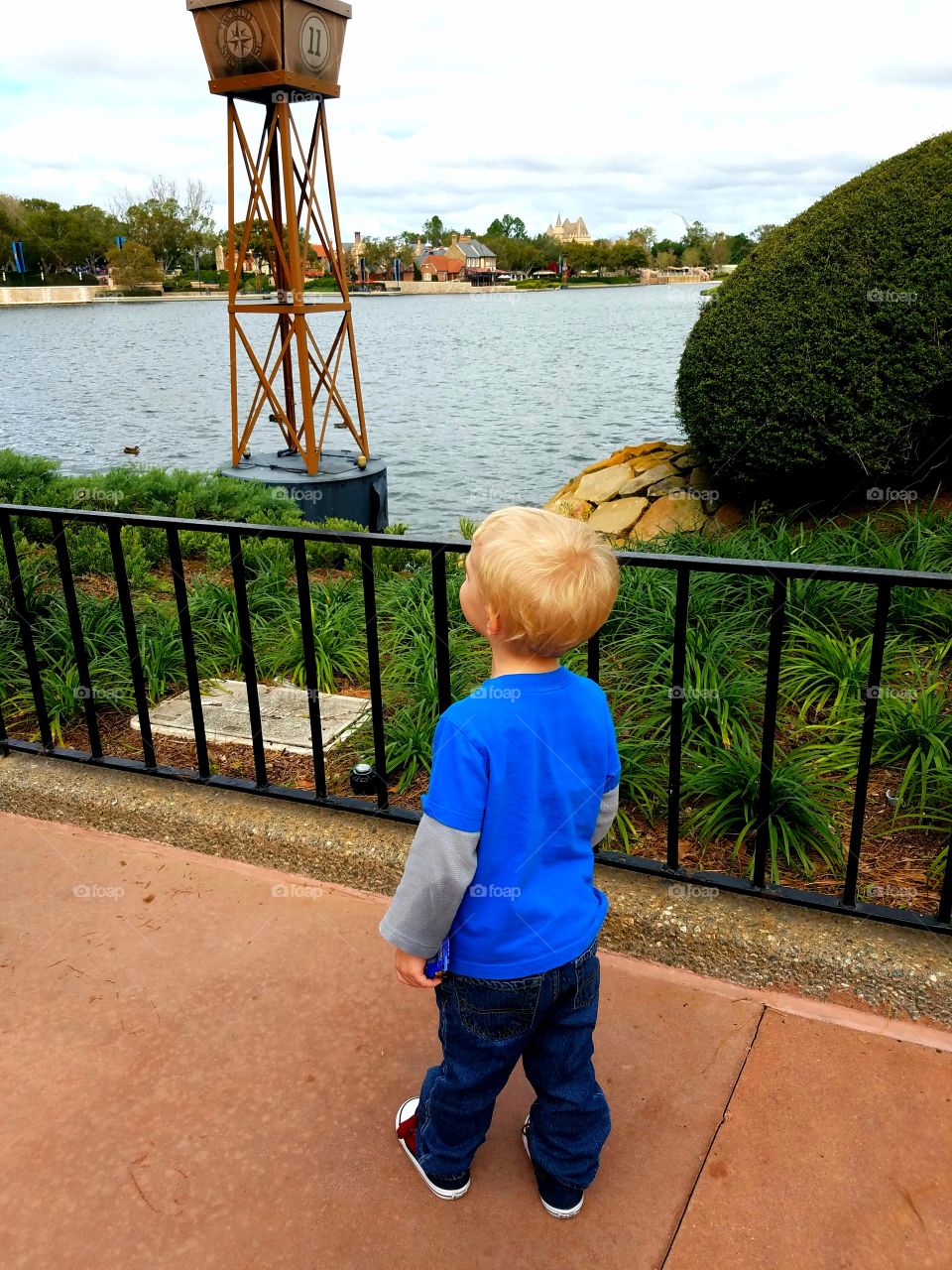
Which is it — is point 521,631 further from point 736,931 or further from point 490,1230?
point 736,931

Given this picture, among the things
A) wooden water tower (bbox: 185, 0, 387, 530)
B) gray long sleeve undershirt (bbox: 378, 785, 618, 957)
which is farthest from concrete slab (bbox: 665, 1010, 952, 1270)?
wooden water tower (bbox: 185, 0, 387, 530)

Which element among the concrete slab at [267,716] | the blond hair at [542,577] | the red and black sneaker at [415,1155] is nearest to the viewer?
the blond hair at [542,577]

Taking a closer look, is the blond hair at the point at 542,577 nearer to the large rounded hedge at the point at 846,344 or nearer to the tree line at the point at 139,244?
the large rounded hedge at the point at 846,344

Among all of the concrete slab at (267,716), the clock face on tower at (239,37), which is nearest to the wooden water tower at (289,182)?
the clock face on tower at (239,37)

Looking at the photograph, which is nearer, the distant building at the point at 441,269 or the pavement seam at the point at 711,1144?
the pavement seam at the point at 711,1144

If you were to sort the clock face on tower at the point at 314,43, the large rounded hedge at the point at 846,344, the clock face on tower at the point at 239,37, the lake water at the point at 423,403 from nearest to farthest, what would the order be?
the large rounded hedge at the point at 846,344
the clock face on tower at the point at 239,37
the clock face on tower at the point at 314,43
the lake water at the point at 423,403

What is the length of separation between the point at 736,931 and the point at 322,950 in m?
1.06

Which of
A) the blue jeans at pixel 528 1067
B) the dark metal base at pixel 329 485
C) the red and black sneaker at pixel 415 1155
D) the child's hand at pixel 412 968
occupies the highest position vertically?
the child's hand at pixel 412 968

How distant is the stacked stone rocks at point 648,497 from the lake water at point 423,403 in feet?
5.87

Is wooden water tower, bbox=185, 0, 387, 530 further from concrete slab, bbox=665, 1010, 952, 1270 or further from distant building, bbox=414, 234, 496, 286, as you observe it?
distant building, bbox=414, 234, 496, 286

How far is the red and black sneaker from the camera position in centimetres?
185

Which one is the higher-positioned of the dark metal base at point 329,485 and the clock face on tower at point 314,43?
the clock face on tower at point 314,43

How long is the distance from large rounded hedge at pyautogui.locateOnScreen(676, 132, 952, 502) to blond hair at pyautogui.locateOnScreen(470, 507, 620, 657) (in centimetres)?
434

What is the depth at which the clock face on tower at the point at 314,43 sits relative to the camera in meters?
8.18
